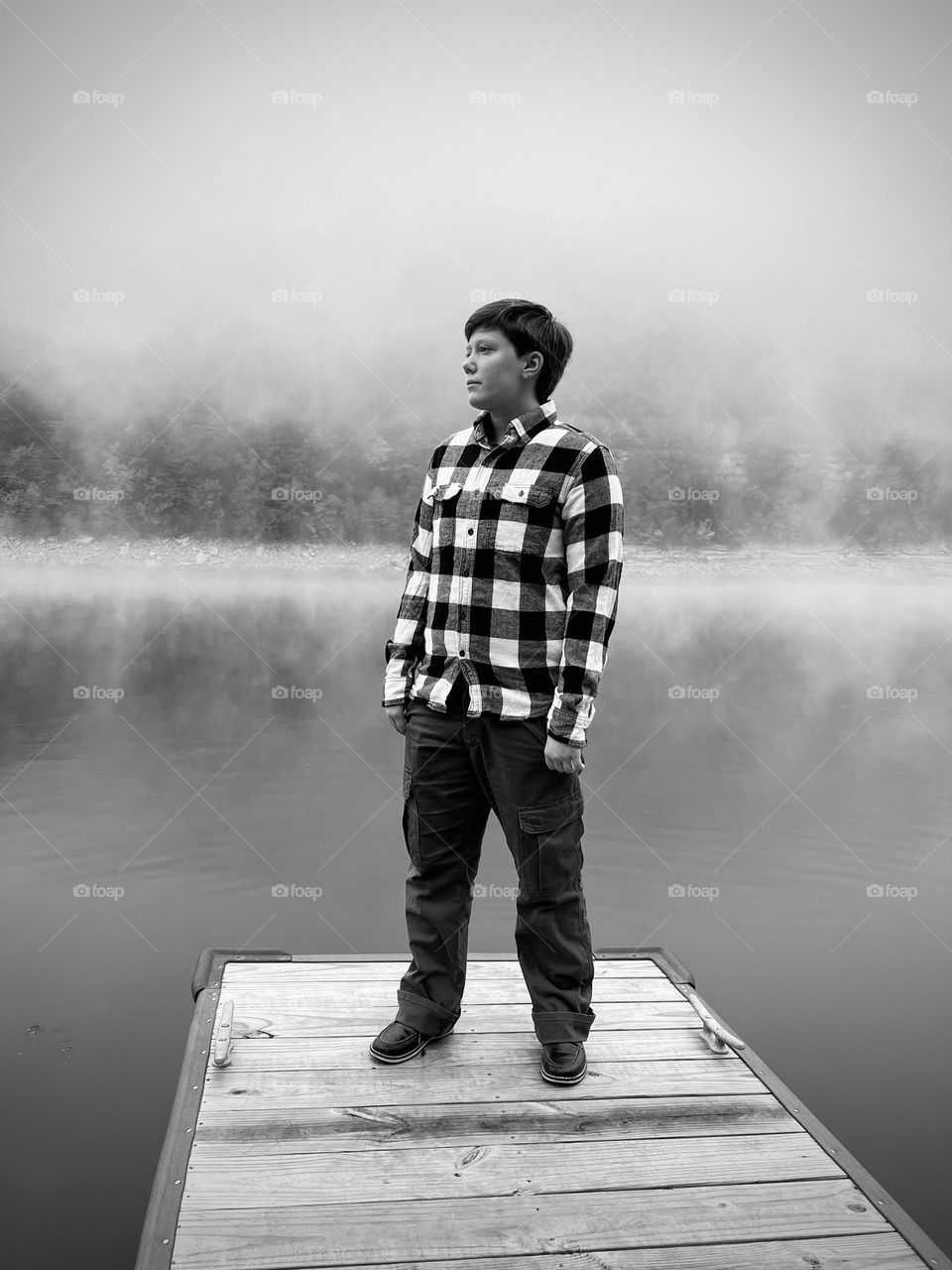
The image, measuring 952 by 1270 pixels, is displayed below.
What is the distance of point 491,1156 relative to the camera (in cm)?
154

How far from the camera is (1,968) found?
307 cm

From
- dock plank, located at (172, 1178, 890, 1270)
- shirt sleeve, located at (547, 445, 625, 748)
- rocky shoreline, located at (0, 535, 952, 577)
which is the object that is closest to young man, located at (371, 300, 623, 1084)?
shirt sleeve, located at (547, 445, 625, 748)

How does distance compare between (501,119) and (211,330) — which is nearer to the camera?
(211,330)

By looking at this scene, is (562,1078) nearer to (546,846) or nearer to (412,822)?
(546,846)

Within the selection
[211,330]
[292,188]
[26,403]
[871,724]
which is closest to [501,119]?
[292,188]

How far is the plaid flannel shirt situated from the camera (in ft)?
5.71

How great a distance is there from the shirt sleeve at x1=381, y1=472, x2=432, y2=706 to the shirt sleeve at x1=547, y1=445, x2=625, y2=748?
1.07 ft

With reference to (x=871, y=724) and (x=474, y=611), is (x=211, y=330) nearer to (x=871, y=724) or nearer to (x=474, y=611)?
(x=871, y=724)

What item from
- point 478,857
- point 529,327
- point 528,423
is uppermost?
point 529,327

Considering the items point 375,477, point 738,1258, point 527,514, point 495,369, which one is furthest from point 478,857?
point 375,477

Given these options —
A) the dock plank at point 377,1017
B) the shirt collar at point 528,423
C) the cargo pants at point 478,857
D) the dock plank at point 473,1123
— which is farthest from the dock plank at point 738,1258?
the shirt collar at point 528,423

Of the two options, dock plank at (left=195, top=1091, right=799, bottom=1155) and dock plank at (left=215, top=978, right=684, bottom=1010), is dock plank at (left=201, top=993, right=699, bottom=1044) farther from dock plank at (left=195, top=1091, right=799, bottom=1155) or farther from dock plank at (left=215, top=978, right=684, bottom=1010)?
dock plank at (left=195, top=1091, right=799, bottom=1155)

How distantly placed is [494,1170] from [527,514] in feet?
3.43

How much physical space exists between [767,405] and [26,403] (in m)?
17.2
